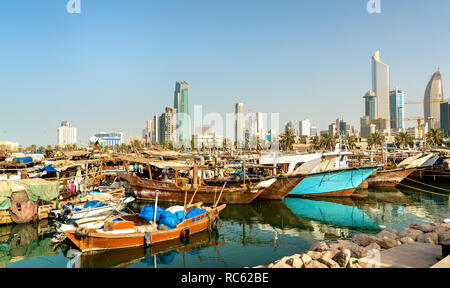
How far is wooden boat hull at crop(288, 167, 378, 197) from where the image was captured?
2806cm

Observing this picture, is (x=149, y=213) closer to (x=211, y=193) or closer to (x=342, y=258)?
(x=211, y=193)

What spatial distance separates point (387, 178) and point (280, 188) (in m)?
17.0

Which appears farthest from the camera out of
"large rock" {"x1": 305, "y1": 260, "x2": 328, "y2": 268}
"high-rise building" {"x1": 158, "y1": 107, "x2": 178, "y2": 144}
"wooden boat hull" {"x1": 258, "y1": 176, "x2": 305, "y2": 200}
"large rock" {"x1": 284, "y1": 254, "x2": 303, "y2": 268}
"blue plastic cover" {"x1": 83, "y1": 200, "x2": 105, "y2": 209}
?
"high-rise building" {"x1": 158, "y1": 107, "x2": 178, "y2": 144}

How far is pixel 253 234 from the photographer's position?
59.6ft

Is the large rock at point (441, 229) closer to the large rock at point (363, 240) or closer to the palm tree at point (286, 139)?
the large rock at point (363, 240)

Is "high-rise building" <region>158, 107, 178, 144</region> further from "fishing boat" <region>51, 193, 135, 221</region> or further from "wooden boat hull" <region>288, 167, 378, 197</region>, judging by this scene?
"fishing boat" <region>51, 193, 135, 221</region>

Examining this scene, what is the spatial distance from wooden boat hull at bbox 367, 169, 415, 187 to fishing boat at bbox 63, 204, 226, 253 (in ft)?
92.6

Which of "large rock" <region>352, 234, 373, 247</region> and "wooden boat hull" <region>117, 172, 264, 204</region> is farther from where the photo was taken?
"wooden boat hull" <region>117, 172, 264, 204</region>

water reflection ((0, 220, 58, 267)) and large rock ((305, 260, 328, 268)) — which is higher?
large rock ((305, 260, 328, 268))

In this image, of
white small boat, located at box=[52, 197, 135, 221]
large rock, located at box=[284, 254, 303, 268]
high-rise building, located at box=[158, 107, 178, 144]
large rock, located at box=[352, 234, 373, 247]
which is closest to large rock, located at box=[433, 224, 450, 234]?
large rock, located at box=[352, 234, 373, 247]

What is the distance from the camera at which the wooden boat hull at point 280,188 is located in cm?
2720

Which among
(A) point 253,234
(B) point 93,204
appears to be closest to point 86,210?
(B) point 93,204

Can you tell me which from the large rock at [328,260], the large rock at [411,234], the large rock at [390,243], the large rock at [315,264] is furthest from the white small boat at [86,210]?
the large rock at [411,234]
